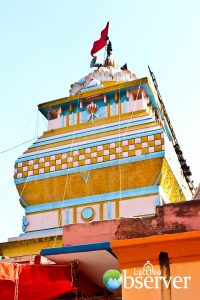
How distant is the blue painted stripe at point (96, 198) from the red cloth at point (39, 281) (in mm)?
8003

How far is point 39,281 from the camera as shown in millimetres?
10164


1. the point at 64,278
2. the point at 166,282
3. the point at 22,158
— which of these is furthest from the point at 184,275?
the point at 22,158

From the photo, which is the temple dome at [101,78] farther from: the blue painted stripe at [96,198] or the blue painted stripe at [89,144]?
the blue painted stripe at [96,198]

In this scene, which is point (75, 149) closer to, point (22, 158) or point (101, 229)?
point (22, 158)

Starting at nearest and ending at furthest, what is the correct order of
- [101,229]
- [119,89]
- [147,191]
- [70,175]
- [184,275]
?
[184,275] < [101,229] < [147,191] < [70,175] < [119,89]

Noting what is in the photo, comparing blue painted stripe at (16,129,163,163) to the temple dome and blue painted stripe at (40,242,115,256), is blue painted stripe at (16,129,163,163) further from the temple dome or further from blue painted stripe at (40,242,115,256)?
blue painted stripe at (40,242,115,256)

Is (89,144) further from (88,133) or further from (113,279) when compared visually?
(113,279)

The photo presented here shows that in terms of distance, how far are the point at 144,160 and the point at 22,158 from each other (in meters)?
5.04

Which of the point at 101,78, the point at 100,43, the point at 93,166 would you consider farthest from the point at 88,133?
the point at 100,43

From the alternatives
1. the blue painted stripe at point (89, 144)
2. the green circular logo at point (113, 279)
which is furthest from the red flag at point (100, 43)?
the green circular logo at point (113, 279)

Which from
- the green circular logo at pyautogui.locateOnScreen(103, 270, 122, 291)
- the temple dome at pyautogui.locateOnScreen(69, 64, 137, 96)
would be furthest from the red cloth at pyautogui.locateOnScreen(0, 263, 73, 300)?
the temple dome at pyautogui.locateOnScreen(69, 64, 137, 96)

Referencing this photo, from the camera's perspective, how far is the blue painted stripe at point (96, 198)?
17969 mm

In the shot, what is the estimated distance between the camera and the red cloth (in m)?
10.1

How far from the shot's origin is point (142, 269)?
8.37 meters
